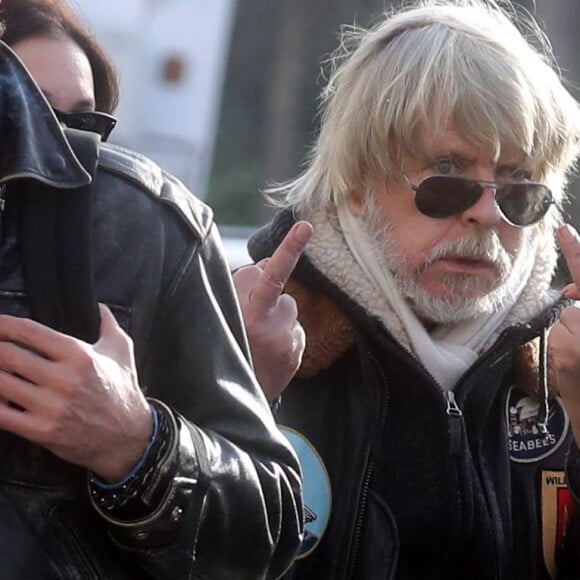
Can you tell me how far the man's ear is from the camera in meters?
3.48

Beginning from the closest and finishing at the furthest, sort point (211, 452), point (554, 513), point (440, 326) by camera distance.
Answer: point (211, 452) < point (554, 513) < point (440, 326)

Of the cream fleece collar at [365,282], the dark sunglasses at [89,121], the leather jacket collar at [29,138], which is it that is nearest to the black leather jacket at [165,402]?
the leather jacket collar at [29,138]

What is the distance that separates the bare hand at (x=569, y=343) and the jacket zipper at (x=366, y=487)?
12.7 inches

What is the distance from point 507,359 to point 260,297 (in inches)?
23.2

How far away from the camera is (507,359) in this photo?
3328 millimetres

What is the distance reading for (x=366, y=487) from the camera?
3205 mm

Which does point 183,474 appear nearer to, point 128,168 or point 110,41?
point 128,168

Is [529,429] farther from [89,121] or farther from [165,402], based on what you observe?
[165,402]

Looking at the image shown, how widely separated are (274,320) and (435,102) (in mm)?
651

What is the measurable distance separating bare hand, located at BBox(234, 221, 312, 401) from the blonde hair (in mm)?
474

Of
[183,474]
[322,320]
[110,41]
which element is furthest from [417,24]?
[110,41]

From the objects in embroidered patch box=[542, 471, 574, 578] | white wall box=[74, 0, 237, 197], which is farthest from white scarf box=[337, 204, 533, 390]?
white wall box=[74, 0, 237, 197]

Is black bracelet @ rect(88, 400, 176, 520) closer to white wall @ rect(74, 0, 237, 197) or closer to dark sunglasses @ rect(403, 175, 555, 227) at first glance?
dark sunglasses @ rect(403, 175, 555, 227)

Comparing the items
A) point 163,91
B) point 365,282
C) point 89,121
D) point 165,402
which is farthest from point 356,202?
point 163,91
